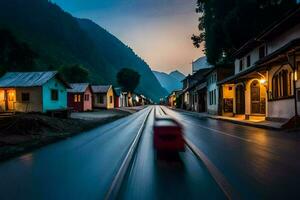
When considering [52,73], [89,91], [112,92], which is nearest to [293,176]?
[52,73]

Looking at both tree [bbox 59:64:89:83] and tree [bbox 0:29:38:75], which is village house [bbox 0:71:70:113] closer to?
tree [bbox 0:29:38:75]

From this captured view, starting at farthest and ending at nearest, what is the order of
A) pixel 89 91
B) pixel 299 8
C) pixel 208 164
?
pixel 89 91 → pixel 299 8 → pixel 208 164

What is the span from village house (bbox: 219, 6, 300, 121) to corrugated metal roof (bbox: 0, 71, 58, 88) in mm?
21763

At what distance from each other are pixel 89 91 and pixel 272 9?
113 ft

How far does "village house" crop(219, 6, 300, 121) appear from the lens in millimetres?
21562

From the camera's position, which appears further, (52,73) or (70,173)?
(52,73)

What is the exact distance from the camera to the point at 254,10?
4297 cm

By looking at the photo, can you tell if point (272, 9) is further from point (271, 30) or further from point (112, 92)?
point (112, 92)

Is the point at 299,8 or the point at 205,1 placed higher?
the point at 205,1

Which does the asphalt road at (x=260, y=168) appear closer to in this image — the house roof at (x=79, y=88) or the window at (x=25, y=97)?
the window at (x=25, y=97)

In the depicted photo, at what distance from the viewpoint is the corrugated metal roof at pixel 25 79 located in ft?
127

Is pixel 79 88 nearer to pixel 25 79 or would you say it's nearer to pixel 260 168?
pixel 25 79

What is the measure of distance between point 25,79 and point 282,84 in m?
28.0

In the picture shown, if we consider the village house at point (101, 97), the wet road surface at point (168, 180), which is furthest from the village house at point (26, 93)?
the village house at point (101, 97)
